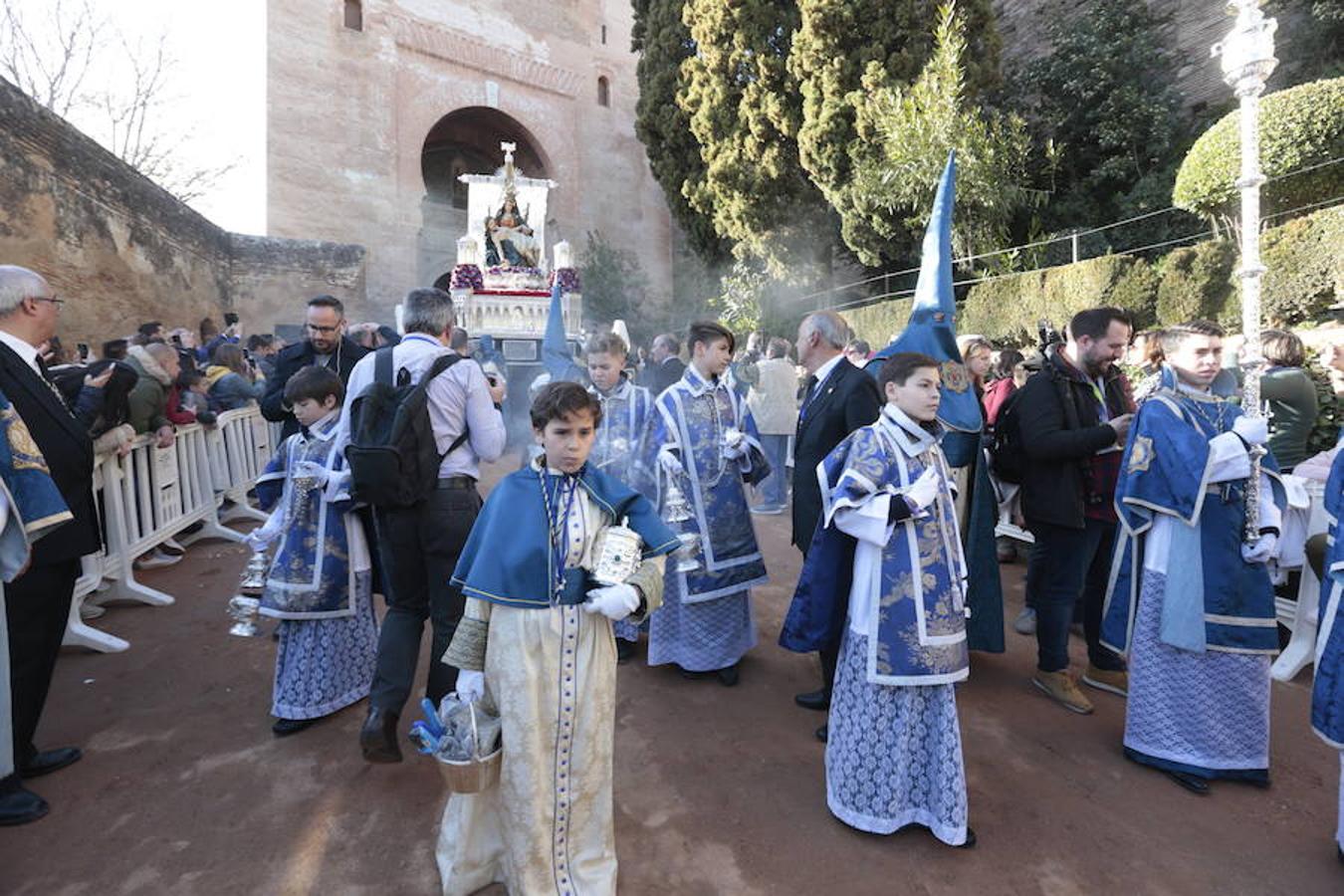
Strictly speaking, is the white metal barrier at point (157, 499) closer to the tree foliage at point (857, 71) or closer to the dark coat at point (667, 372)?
the dark coat at point (667, 372)

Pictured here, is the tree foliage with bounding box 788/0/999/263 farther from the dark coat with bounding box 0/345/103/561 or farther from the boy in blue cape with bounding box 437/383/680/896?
the dark coat with bounding box 0/345/103/561

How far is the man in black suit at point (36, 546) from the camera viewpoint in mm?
2713

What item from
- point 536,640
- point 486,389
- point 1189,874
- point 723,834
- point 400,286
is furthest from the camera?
point 400,286

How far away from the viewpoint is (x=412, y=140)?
68.7 ft

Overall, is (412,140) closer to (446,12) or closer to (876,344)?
(446,12)

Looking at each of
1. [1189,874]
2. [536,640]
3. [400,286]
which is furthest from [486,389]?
[400,286]

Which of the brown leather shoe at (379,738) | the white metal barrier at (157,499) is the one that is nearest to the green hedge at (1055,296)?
the brown leather shoe at (379,738)

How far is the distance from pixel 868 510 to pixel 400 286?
20.8 meters

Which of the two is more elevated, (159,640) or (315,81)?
(315,81)

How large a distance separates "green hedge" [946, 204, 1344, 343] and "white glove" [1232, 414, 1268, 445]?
4591 millimetres

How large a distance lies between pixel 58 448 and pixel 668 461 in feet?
8.70

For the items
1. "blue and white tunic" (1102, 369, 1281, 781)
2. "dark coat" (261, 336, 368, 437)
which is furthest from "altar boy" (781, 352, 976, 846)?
"dark coat" (261, 336, 368, 437)

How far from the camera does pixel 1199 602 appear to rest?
9.25 feet

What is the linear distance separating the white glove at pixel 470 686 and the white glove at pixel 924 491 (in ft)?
4.96
